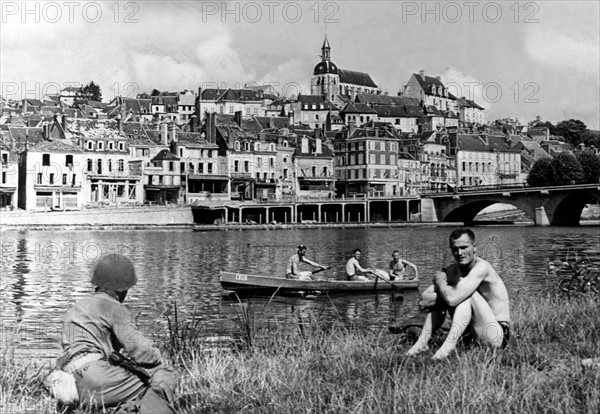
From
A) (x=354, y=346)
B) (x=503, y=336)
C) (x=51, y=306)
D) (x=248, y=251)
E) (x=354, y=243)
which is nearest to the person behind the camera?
(x=503, y=336)

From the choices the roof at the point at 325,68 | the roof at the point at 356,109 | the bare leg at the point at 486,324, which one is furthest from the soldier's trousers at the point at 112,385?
the roof at the point at 325,68

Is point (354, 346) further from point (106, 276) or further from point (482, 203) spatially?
point (482, 203)

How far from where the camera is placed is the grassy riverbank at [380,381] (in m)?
8.25

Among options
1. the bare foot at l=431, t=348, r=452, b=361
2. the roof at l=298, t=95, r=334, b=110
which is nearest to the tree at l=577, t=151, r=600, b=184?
the roof at l=298, t=95, r=334, b=110

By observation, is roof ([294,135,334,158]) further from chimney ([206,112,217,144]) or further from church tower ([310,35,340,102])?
church tower ([310,35,340,102])

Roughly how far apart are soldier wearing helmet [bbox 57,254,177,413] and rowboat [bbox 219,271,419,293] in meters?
20.6

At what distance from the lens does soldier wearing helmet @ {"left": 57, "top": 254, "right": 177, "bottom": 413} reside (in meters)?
7.97

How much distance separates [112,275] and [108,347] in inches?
28.8

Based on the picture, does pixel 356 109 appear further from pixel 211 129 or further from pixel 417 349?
pixel 417 349

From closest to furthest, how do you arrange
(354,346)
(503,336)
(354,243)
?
(503,336), (354,346), (354,243)

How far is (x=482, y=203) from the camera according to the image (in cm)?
11219

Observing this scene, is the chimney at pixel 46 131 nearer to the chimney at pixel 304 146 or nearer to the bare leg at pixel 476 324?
the chimney at pixel 304 146

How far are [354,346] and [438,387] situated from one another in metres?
3.12

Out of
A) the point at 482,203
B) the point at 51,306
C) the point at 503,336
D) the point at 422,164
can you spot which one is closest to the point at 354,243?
the point at 51,306
